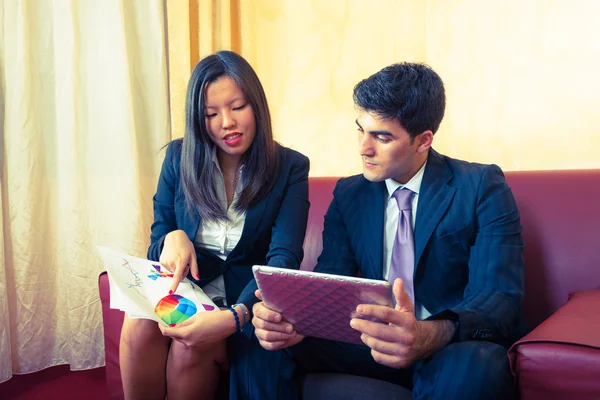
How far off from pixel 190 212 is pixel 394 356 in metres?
0.62

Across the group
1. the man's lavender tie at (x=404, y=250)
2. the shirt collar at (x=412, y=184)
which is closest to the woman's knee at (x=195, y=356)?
the man's lavender tie at (x=404, y=250)

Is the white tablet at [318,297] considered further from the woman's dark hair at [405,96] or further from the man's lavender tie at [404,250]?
the woman's dark hair at [405,96]

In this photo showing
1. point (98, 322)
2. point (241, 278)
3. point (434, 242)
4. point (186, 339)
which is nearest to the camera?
point (186, 339)

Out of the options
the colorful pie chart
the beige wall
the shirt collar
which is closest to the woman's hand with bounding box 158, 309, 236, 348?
the colorful pie chart

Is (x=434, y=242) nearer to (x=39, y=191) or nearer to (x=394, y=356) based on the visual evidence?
(x=394, y=356)

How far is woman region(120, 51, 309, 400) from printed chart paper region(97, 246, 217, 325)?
0.05 m

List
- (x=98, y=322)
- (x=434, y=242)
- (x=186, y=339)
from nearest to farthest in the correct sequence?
(x=186, y=339) → (x=434, y=242) → (x=98, y=322)

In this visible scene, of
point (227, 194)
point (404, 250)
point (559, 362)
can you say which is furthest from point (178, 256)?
point (559, 362)

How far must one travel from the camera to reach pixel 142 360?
111 centimetres

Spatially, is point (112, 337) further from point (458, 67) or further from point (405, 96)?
point (458, 67)

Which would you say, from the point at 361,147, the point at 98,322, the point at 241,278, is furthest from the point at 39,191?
the point at 361,147

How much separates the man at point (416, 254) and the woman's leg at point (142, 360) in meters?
0.20

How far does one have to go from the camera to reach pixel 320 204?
1.63 meters

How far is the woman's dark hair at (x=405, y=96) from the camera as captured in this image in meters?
1.18
